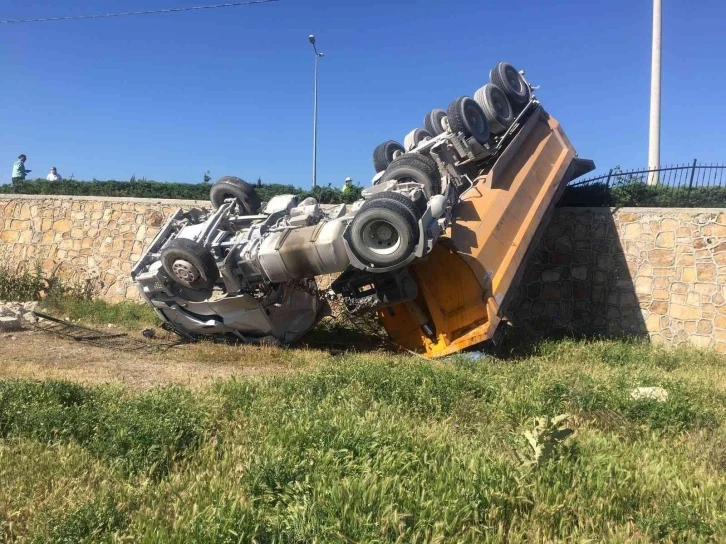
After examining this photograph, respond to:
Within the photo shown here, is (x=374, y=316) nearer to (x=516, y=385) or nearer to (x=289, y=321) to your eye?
(x=289, y=321)

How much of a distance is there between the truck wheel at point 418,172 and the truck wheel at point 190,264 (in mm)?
2536

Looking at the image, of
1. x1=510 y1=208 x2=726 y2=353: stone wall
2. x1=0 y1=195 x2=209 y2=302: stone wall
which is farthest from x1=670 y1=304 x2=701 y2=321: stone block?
x1=0 y1=195 x2=209 y2=302: stone wall

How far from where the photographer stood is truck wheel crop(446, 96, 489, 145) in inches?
303

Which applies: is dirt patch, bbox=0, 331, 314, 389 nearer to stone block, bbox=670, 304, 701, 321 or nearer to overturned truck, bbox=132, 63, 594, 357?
overturned truck, bbox=132, 63, 594, 357

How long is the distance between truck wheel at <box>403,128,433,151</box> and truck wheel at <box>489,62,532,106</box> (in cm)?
128

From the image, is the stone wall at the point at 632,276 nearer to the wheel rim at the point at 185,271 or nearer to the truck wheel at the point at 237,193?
the truck wheel at the point at 237,193

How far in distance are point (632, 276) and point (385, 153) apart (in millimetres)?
4499

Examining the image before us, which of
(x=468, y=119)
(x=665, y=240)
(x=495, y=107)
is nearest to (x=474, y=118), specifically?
(x=468, y=119)

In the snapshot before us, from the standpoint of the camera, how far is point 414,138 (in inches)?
346

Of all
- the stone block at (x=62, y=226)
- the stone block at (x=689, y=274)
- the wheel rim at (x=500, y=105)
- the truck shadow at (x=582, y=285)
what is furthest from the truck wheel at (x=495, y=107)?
the stone block at (x=62, y=226)

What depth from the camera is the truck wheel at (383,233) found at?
641cm

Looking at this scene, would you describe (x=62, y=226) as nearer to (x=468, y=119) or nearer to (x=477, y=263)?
(x=468, y=119)

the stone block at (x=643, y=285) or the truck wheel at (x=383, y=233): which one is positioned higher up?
the truck wheel at (x=383, y=233)

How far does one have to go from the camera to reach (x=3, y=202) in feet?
42.1
